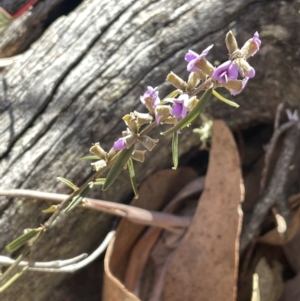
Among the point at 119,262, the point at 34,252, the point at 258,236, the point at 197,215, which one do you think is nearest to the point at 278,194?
the point at 258,236

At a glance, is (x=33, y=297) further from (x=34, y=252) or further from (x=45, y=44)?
(x=45, y=44)

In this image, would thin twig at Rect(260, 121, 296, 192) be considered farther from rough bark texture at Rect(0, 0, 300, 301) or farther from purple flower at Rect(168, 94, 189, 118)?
purple flower at Rect(168, 94, 189, 118)

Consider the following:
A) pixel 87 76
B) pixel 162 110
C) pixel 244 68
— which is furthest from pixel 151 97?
pixel 87 76

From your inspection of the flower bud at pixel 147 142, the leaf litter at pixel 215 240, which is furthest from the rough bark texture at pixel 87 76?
the flower bud at pixel 147 142

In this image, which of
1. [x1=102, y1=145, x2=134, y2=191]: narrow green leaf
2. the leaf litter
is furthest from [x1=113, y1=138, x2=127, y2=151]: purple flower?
the leaf litter

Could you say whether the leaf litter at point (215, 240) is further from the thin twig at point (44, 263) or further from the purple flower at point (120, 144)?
the purple flower at point (120, 144)

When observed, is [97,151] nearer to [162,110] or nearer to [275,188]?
[162,110]

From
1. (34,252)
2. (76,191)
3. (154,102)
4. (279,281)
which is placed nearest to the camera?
(154,102)
